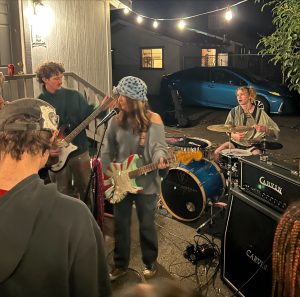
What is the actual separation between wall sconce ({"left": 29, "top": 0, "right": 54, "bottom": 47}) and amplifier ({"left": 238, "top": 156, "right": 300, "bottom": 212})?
473 centimetres

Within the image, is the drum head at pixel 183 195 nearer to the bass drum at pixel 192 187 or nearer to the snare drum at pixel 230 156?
the bass drum at pixel 192 187

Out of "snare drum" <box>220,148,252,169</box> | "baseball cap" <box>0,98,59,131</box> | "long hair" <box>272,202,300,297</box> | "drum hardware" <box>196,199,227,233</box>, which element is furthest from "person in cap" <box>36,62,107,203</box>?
"baseball cap" <box>0,98,59,131</box>

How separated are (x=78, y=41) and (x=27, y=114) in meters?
6.70

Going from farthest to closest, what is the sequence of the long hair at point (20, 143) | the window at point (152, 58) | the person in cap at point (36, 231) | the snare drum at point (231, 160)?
the window at point (152, 58), the snare drum at point (231, 160), the long hair at point (20, 143), the person in cap at point (36, 231)

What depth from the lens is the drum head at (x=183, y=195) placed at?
481 cm

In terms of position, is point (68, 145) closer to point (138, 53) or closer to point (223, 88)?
point (223, 88)

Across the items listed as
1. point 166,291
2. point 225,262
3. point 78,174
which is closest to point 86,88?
point 78,174

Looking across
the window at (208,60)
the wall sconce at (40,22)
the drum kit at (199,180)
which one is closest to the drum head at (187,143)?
the drum kit at (199,180)

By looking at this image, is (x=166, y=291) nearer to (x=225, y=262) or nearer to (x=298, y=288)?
(x=298, y=288)

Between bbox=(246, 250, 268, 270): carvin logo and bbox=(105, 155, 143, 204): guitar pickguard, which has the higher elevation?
bbox=(105, 155, 143, 204): guitar pickguard

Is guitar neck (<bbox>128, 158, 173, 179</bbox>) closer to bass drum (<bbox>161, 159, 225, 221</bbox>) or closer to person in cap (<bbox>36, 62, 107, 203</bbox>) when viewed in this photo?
person in cap (<bbox>36, 62, 107, 203</bbox>)

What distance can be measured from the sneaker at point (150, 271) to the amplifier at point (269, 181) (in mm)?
1184

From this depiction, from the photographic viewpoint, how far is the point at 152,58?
67.0 feet

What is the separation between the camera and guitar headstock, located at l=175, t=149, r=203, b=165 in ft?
14.7
